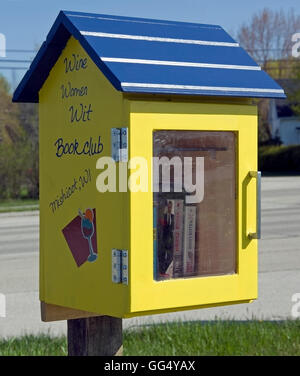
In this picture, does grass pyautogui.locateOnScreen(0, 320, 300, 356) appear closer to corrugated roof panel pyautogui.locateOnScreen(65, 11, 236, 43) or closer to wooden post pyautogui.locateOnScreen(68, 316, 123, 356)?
wooden post pyautogui.locateOnScreen(68, 316, 123, 356)

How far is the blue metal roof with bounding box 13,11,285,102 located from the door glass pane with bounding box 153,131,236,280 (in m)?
0.19

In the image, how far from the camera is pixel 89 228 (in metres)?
2.65

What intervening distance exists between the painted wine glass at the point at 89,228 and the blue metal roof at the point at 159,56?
1.57ft

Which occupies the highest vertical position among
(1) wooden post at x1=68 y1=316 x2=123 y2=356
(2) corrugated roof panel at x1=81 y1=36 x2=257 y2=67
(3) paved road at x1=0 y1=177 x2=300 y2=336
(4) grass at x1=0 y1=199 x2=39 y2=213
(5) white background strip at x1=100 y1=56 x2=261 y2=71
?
(2) corrugated roof panel at x1=81 y1=36 x2=257 y2=67

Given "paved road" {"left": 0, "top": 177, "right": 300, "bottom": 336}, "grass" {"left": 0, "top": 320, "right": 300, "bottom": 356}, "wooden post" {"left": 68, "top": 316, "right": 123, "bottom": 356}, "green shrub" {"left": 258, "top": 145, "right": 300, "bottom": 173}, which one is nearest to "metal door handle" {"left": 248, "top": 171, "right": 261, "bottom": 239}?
"wooden post" {"left": 68, "top": 316, "right": 123, "bottom": 356}

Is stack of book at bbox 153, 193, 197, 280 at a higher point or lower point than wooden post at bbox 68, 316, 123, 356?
higher

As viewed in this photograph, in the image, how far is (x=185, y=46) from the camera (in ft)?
8.87

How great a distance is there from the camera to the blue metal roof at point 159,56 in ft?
8.20

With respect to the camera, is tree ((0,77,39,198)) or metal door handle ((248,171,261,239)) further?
tree ((0,77,39,198))

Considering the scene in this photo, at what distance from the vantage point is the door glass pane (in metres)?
2.64

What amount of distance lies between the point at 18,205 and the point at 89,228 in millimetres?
20310
